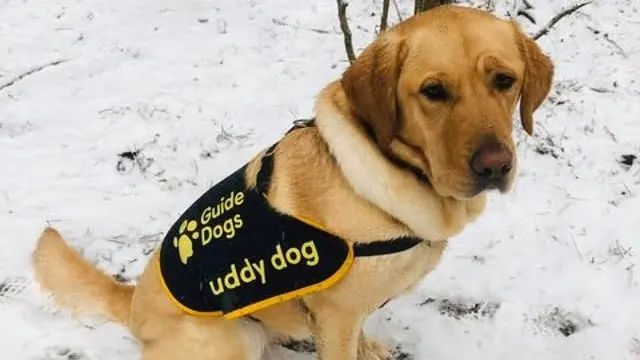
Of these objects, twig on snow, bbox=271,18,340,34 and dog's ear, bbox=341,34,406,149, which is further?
twig on snow, bbox=271,18,340,34

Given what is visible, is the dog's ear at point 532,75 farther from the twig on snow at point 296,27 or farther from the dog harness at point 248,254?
the twig on snow at point 296,27

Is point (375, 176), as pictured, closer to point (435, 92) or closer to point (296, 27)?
point (435, 92)

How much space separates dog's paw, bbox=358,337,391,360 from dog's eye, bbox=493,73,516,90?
157cm

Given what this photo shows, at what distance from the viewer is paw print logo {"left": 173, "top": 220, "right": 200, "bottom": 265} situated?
131 inches

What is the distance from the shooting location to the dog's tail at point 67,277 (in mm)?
3461

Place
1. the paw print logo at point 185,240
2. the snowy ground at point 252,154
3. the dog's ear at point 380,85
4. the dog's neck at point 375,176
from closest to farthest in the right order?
the dog's ear at point 380,85 < the dog's neck at point 375,176 < the paw print logo at point 185,240 < the snowy ground at point 252,154

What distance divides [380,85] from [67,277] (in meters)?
1.63

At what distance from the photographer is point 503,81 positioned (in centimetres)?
282

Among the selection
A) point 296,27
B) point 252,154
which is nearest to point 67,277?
point 252,154

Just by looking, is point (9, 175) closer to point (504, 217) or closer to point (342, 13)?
point (342, 13)

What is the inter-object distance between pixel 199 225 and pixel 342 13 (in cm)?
178

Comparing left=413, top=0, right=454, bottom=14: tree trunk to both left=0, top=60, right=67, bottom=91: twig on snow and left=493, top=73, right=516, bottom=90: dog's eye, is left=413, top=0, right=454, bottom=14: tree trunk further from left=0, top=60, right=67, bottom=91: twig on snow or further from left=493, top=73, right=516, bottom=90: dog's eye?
left=0, top=60, right=67, bottom=91: twig on snow

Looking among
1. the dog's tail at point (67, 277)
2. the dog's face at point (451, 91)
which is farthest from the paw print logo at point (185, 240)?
the dog's face at point (451, 91)

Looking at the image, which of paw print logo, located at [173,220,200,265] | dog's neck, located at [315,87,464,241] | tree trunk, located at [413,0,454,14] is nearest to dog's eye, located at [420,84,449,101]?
dog's neck, located at [315,87,464,241]
